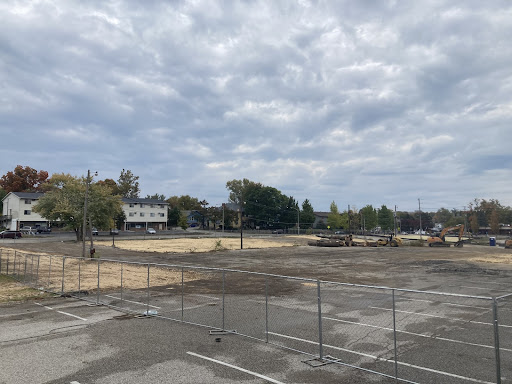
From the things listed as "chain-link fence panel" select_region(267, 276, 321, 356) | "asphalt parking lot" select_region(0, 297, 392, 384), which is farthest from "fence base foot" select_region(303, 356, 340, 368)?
"chain-link fence panel" select_region(267, 276, 321, 356)

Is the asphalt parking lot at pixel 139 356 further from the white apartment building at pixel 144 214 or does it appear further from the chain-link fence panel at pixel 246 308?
the white apartment building at pixel 144 214

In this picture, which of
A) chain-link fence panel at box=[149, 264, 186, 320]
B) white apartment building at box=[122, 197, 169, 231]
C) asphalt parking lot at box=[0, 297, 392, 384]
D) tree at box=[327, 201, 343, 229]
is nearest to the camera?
asphalt parking lot at box=[0, 297, 392, 384]

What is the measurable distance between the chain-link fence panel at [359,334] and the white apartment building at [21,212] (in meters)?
98.2

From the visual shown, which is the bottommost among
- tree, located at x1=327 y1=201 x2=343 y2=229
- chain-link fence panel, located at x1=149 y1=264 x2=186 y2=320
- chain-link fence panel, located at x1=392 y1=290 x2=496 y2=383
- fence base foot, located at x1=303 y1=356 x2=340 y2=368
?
chain-link fence panel, located at x1=149 y1=264 x2=186 y2=320

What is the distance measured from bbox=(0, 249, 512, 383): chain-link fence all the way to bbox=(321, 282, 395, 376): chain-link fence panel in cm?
2

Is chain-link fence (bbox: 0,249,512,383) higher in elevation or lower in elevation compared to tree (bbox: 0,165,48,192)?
lower

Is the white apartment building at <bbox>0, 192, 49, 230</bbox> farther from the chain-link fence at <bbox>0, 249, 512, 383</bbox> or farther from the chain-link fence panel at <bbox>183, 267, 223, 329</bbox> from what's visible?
the chain-link fence panel at <bbox>183, 267, 223, 329</bbox>

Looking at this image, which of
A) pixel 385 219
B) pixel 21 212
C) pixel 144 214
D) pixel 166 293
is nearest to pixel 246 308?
pixel 166 293

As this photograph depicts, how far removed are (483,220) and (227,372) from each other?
173590 mm

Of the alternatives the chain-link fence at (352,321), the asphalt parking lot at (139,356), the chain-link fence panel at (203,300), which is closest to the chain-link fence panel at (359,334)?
the chain-link fence at (352,321)

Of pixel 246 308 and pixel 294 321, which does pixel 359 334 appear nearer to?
pixel 294 321

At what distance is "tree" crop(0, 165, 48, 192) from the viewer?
397 feet

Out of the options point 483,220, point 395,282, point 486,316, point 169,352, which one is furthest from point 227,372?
point 483,220

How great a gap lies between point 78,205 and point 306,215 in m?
96.2
